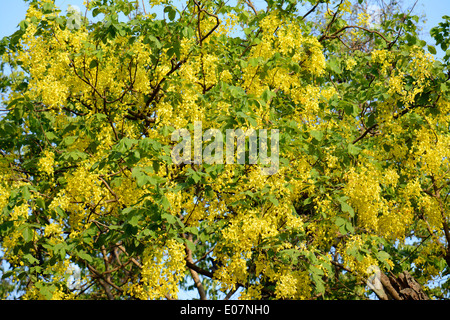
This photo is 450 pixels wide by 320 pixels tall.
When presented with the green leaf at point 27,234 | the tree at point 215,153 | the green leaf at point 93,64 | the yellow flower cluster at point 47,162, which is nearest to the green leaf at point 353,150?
the tree at point 215,153

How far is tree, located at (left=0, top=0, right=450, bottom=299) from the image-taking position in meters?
5.45

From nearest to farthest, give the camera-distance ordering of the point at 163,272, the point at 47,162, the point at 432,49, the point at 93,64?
the point at 163,272, the point at 47,162, the point at 93,64, the point at 432,49

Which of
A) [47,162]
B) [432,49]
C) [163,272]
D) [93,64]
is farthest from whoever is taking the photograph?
[432,49]

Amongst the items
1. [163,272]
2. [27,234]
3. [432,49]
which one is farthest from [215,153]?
→ [432,49]

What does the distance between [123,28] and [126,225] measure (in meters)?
2.35

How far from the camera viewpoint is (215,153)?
18.6 ft

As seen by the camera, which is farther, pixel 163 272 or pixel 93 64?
pixel 93 64

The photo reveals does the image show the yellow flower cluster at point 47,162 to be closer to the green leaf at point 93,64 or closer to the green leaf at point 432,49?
the green leaf at point 93,64

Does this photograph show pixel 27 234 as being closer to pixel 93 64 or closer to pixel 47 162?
pixel 47 162

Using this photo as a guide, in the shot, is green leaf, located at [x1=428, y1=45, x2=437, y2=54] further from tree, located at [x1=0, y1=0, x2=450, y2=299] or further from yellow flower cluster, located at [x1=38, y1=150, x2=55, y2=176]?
yellow flower cluster, located at [x1=38, y1=150, x2=55, y2=176]

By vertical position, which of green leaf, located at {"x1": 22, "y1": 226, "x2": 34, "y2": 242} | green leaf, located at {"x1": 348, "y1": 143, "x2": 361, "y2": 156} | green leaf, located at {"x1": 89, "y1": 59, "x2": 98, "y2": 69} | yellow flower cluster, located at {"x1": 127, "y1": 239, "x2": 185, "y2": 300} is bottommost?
yellow flower cluster, located at {"x1": 127, "y1": 239, "x2": 185, "y2": 300}

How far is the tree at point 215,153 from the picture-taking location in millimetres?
5453

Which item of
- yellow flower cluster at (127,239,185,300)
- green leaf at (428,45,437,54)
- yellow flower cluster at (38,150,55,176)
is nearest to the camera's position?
yellow flower cluster at (127,239,185,300)

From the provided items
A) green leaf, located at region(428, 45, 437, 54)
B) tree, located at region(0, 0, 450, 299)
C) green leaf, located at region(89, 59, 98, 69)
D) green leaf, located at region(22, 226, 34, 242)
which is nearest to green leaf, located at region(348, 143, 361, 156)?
tree, located at region(0, 0, 450, 299)
